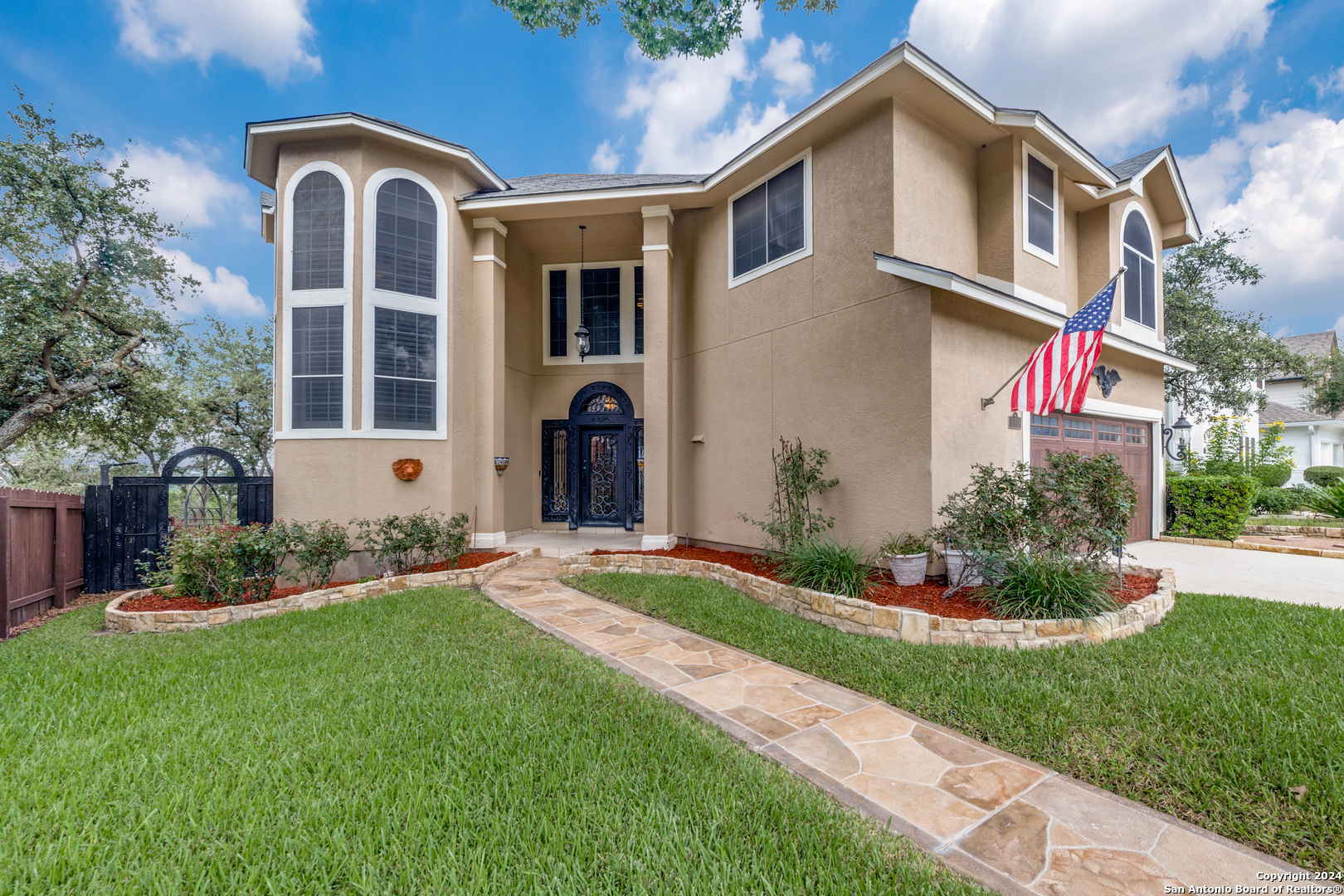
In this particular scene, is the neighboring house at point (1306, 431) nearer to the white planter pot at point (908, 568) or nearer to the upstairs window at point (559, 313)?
the white planter pot at point (908, 568)

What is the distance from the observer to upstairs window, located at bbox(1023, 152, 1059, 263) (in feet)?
23.9

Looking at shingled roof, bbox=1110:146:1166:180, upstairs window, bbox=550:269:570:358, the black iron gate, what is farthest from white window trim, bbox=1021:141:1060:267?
the black iron gate

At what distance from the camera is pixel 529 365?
436 inches

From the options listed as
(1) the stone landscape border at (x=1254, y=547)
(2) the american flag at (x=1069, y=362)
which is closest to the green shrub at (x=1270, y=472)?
(1) the stone landscape border at (x=1254, y=547)

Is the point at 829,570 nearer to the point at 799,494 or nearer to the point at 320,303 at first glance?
the point at 799,494

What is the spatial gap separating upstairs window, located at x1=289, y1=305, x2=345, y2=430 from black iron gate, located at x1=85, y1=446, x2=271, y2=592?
3.84 feet

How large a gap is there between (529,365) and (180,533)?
6.22 metres

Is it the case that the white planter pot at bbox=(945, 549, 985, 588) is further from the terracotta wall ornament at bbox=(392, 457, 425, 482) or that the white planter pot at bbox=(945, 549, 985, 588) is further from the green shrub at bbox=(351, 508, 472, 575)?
the terracotta wall ornament at bbox=(392, 457, 425, 482)

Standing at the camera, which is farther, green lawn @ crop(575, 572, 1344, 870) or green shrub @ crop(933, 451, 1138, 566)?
green shrub @ crop(933, 451, 1138, 566)

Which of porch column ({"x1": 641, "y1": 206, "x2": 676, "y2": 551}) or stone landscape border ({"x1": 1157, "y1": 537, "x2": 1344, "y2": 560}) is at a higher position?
porch column ({"x1": 641, "y1": 206, "x2": 676, "y2": 551})

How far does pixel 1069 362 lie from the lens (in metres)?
5.70

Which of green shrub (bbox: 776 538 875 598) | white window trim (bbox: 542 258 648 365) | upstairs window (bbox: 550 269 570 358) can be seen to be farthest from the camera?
upstairs window (bbox: 550 269 570 358)

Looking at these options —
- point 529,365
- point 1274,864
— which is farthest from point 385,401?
point 1274,864

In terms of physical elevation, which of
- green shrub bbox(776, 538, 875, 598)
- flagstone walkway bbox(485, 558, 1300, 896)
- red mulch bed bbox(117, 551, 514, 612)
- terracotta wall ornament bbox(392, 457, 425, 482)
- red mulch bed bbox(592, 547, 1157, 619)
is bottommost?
red mulch bed bbox(117, 551, 514, 612)
